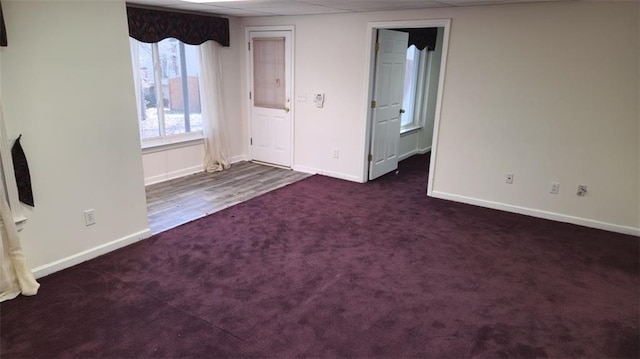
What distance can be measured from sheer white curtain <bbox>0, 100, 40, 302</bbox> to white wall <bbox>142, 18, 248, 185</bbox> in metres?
2.46

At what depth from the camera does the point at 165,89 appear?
5.21 metres

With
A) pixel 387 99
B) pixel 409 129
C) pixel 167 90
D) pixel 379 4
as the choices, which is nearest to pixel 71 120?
pixel 167 90

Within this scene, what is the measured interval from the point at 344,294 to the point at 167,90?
12.4 feet

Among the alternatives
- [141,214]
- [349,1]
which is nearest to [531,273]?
[349,1]

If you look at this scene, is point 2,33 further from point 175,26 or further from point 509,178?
point 509,178

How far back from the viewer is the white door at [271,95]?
5738 mm

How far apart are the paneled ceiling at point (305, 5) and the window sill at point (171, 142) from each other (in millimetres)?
1647

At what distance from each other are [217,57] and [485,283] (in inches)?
178

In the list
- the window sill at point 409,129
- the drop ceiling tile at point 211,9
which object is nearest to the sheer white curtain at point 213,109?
the drop ceiling tile at point 211,9

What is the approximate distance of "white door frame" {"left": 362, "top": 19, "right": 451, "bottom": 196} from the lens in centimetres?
446

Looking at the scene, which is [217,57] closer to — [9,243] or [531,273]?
[9,243]

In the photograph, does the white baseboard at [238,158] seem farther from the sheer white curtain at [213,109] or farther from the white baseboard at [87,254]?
the white baseboard at [87,254]

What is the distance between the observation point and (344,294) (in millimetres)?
2834

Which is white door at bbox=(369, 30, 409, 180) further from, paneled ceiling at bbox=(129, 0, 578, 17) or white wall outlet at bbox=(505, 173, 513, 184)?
white wall outlet at bbox=(505, 173, 513, 184)
